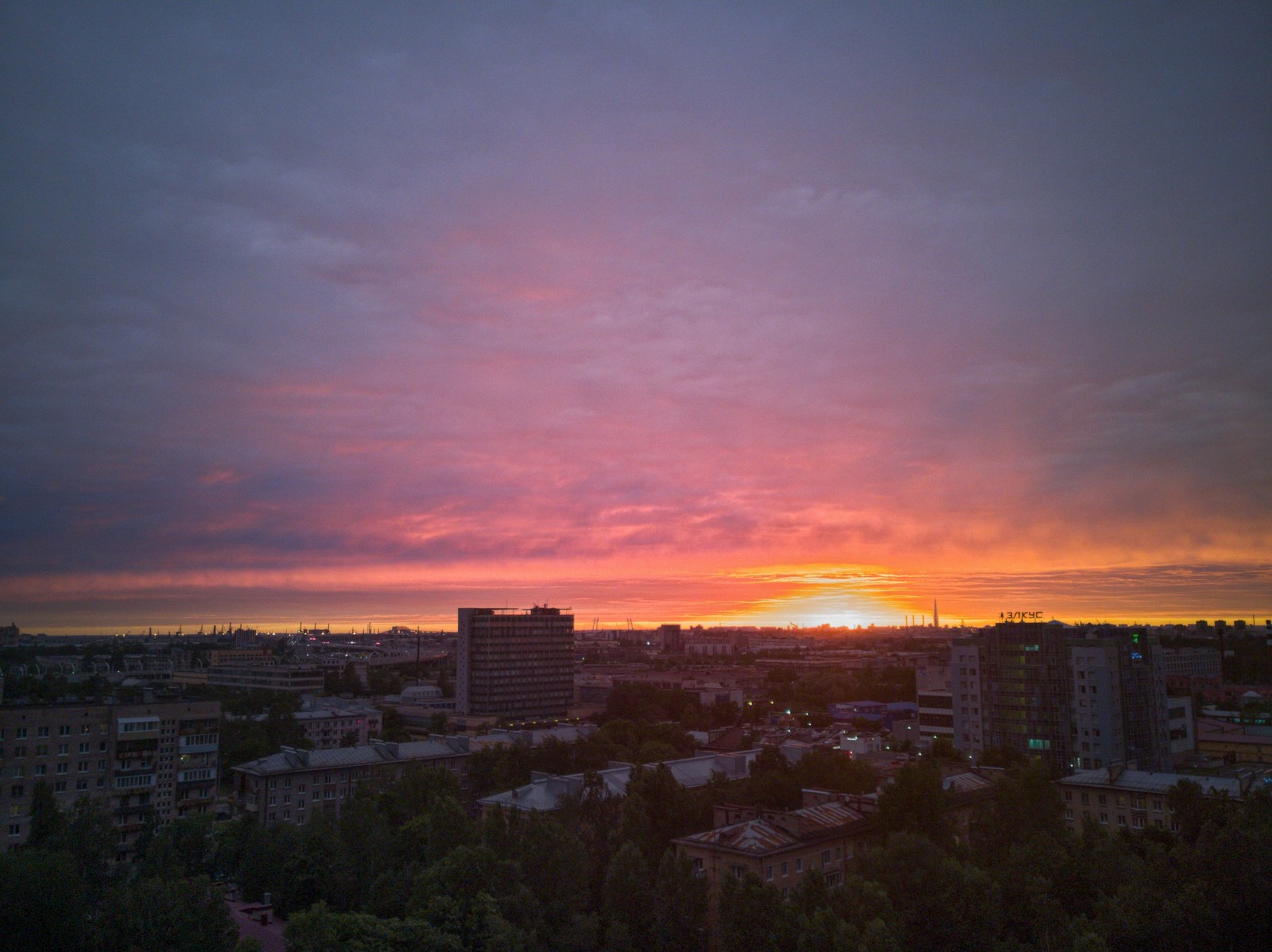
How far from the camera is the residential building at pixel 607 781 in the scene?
4169cm

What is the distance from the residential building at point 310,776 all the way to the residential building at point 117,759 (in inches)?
119

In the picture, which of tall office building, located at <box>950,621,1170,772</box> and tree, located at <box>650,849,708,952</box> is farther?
tall office building, located at <box>950,621,1170,772</box>

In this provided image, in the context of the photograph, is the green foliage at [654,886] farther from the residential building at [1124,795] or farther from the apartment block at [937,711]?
the apartment block at [937,711]

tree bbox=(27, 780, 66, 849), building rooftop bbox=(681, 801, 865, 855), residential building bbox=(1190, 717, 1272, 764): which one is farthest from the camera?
residential building bbox=(1190, 717, 1272, 764)

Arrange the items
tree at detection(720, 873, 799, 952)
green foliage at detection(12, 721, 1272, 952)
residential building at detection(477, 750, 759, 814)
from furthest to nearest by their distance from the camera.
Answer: residential building at detection(477, 750, 759, 814) < green foliage at detection(12, 721, 1272, 952) < tree at detection(720, 873, 799, 952)

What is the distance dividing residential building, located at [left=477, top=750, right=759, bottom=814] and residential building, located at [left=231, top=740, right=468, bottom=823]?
30.0ft

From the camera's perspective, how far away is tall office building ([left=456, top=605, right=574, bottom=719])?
104062 millimetres

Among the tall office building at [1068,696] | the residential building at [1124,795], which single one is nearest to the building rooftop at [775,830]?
the residential building at [1124,795]

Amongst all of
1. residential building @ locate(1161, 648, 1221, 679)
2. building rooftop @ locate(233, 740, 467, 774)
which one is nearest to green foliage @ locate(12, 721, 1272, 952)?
building rooftop @ locate(233, 740, 467, 774)

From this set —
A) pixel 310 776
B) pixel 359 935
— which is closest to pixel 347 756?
pixel 310 776

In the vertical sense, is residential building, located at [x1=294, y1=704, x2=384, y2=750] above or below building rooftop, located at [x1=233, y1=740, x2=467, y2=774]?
below

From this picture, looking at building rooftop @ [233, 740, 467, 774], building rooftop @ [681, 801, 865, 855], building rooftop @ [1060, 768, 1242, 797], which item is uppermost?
building rooftop @ [681, 801, 865, 855]

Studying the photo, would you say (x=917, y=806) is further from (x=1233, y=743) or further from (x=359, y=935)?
(x=1233, y=743)

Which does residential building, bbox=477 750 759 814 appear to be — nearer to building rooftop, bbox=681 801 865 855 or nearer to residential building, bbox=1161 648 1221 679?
building rooftop, bbox=681 801 865 855
